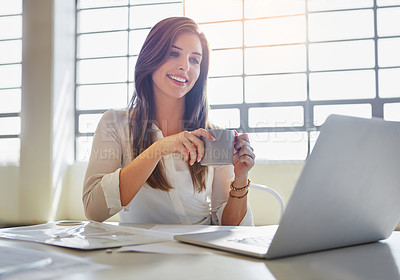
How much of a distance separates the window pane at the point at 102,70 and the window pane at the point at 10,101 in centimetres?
67

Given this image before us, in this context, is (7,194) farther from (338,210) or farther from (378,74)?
(338,210)

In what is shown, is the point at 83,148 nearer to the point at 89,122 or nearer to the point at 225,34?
the point at 89,122

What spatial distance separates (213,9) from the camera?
12.6ft

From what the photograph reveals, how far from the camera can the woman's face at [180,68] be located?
1391 mm

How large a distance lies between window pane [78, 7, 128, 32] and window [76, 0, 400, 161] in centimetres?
25

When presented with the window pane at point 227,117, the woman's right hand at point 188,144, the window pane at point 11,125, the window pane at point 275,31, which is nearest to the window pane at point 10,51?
the window pane at point 11,125

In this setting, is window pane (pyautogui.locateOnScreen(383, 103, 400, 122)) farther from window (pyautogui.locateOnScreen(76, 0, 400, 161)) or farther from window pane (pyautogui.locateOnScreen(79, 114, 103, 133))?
window pane (pyautogui.locateOnScreen(79, 114, 103, 133))

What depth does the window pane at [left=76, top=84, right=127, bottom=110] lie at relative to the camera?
4.17 metres

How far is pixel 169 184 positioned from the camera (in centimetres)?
131

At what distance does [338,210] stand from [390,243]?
19 centimetres

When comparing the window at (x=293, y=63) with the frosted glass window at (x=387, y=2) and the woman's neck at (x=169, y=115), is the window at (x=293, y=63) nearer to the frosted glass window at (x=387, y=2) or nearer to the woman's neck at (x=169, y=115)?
the frosted glass window at (x=387, y=2)

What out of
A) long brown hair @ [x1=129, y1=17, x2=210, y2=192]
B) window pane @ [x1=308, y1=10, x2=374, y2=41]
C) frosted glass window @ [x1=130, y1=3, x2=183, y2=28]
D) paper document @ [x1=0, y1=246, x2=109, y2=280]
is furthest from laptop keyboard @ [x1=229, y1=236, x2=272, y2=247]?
frosted glass window @ [x1=130, y1=3, x2=183, y2=28]

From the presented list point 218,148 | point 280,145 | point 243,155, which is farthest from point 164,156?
point 280,145

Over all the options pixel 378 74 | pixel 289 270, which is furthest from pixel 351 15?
pixel 289 270
